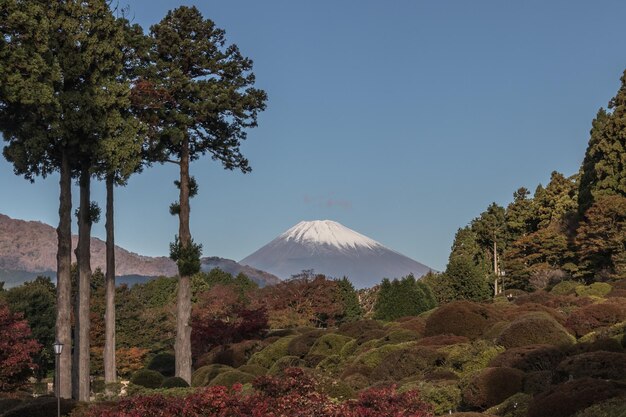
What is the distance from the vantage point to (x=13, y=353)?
98.1ft

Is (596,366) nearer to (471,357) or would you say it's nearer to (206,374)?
(471,357)

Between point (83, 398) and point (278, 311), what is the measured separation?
41340mm

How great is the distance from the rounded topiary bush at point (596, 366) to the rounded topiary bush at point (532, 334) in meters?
5.49

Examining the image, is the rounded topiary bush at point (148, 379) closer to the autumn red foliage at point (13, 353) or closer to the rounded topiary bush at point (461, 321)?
the autumn red foliage at point (13, 353)

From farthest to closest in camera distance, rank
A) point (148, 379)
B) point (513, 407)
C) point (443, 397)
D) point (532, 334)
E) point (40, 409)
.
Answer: point (148, 379), point (532, 334), point (443, 397), point (40, 409), point (513, 407)

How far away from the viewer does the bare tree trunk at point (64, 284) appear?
2338 centimetres

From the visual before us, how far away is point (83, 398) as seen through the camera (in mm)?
24766

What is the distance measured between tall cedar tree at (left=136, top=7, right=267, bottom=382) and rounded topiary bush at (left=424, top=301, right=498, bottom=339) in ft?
31.0

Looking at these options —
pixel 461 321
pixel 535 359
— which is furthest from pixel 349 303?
pixel 535 359

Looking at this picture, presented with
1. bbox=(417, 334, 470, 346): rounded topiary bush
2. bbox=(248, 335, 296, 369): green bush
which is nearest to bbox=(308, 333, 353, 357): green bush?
bbox=(248, 335, 296, 369): green bush

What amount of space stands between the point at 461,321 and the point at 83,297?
47.0 feet

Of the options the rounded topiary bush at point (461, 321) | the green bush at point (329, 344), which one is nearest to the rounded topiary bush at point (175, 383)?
the green bush at point (329, 344)

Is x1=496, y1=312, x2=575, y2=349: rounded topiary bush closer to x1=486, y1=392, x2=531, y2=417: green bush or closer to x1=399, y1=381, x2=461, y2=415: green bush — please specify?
x1=399, y1=381, x2=461, y2=415: green bush

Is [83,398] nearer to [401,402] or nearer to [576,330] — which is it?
[401,402]
